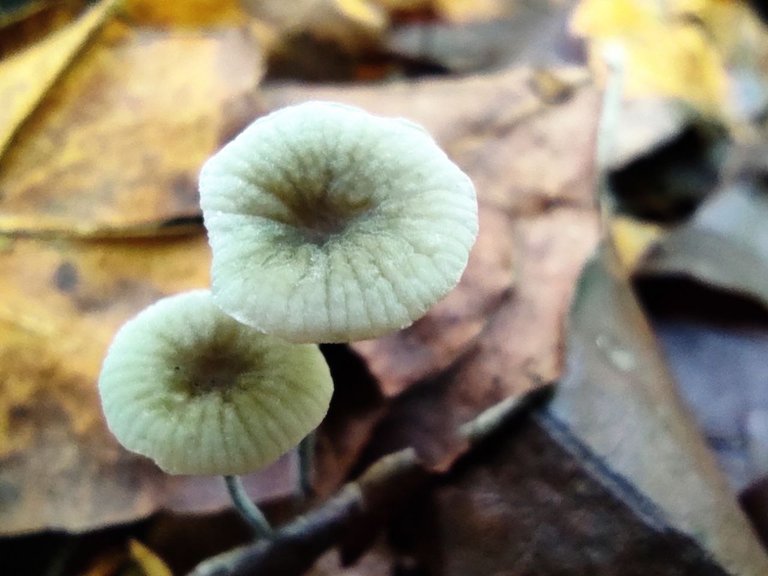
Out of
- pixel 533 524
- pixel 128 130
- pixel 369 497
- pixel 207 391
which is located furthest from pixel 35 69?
pixel 533 524

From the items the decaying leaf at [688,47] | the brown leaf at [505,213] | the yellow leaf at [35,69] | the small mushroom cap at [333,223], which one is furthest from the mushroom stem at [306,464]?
the decaying leaf at [688,47]

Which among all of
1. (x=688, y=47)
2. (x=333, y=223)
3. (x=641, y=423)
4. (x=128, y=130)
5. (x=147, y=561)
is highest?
(x=333, y=223)

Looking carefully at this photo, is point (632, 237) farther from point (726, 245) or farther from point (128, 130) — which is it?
point (128, 130)

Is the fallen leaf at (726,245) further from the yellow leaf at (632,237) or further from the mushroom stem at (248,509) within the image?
the mushroom stem at (248,509)

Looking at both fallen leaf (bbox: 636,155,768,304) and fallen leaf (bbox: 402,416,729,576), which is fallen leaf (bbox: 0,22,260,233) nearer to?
fallen leaf (bbox: 402,416,729,576)

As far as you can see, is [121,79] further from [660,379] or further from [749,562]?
[749,562]

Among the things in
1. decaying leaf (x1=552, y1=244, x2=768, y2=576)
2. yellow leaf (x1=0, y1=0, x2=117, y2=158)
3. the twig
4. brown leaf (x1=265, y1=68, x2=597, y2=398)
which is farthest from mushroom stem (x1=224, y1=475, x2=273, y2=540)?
yellow leaf (x1=0, y1=0, x2=117, y2=158)

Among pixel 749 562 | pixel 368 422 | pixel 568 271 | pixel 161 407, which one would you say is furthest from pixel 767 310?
pixel 161 407
